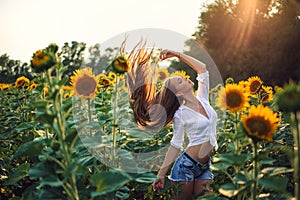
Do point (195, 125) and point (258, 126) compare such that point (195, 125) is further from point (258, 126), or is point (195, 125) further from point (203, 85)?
point (258, 126)

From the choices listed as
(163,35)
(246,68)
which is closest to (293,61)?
(246,68)

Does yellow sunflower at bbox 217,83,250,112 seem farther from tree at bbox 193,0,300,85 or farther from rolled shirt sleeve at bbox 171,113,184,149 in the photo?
tree at bbox 193,0,300,85

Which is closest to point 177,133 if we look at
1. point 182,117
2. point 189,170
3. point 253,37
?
point 182,117

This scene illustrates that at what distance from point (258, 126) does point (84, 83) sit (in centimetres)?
193

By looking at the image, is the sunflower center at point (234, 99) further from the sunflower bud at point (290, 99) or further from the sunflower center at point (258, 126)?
the sunflower bud at point (290, 99)

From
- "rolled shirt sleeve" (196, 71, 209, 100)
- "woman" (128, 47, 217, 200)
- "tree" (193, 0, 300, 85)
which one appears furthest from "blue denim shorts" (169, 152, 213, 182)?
"tree" (193, 0, 300, 85)

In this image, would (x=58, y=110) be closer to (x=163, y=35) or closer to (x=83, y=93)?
(x=83, y=93)

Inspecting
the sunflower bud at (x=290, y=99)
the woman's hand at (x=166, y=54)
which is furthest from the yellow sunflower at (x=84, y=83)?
the sunflower bud at (x=290, y=99)

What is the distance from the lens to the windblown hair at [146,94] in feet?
10.6

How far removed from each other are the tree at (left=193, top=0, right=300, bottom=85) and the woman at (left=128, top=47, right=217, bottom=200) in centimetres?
1334

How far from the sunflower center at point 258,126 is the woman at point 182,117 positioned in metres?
1.42

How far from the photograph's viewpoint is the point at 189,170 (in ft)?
10.4

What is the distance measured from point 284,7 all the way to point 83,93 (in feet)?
56.2

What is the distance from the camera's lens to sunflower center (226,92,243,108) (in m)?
2.28
